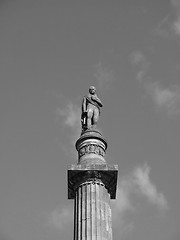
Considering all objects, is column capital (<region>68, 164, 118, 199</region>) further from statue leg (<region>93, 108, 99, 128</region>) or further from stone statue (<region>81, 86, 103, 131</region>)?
statue leg (<region>93, 108, 99, 128</region>)

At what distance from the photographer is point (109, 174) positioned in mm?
18312

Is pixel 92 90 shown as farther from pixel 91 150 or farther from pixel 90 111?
pixel 91 150

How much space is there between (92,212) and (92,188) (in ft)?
3.58

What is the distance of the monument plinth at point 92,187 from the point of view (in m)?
16.8

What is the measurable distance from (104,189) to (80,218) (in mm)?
1641

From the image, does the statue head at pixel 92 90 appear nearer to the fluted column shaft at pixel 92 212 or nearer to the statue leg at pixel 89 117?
the statue leg at pixel 89 117

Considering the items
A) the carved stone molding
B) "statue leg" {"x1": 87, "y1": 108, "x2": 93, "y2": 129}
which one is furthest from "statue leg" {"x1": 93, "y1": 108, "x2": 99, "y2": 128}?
the carved stone molding

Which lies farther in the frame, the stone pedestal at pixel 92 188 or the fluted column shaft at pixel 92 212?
the stone pedestal at pixel 92 188

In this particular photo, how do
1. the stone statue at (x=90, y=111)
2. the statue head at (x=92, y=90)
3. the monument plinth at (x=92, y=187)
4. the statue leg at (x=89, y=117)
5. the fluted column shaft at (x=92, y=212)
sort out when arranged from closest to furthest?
the fluted column shaft at (x=92, y=212), the monument plinth at (x=92, y=187), the statue leg at (x=89, y=117), the stone statue at (x=90, y=111), the statue head at (x=92, y=90)

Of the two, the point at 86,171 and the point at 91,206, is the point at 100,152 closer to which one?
the point at 86,171

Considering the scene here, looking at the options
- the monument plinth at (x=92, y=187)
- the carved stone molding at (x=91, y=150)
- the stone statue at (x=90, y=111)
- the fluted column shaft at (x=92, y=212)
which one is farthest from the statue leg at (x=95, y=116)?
the fluted column shaft at (x=92, y=212)

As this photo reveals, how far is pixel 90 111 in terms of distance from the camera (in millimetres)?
21281

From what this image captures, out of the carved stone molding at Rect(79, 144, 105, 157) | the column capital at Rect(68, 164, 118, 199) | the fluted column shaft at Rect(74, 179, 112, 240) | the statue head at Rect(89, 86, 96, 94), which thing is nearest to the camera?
the fluted column shaft at Rect(74, 179, 112, 240)

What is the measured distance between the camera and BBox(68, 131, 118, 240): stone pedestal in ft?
55.2
